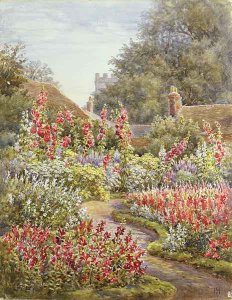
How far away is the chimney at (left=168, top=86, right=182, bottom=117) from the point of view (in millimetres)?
5254

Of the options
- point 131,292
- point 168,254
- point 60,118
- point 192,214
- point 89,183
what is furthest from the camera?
point 60,118

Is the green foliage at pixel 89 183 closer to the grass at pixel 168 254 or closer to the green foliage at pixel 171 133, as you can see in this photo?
the grass at pixel 168 254

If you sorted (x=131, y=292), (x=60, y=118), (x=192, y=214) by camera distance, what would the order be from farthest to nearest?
(x=60, y=118) < (x=192, y=214) < (x=131, y=292)

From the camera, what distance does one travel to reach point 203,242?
506 centimetres

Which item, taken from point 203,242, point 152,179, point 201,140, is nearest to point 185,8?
point 201,140

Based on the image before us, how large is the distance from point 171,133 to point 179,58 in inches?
24.8

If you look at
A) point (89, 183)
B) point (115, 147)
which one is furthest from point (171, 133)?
point (89, 183)

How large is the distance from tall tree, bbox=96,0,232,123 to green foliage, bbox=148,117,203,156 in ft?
0.35

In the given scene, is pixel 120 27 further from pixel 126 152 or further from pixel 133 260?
pixel 133 260

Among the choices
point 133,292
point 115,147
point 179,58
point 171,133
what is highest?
point 179,58

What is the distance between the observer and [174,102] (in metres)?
5.28

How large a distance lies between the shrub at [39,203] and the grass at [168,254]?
350 mm

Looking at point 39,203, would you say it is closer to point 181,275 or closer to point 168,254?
point 168,254

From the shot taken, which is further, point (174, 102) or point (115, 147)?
point (115, 147)
